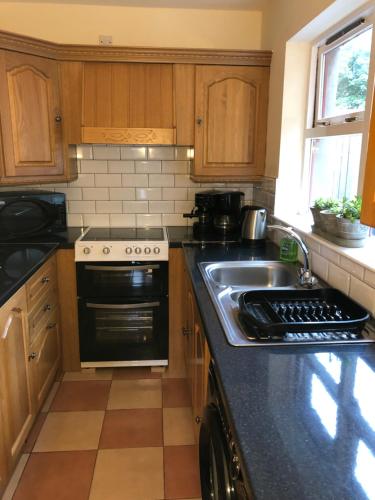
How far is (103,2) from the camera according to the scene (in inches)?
102

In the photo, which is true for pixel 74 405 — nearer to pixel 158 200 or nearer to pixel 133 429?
pixel 133 429

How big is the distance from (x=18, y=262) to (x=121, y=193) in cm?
105

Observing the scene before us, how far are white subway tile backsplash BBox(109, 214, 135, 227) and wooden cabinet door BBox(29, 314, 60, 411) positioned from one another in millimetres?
822

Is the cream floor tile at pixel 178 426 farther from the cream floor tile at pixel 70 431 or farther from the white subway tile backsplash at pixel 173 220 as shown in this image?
the white subway tile backsplash at pixel 173 220

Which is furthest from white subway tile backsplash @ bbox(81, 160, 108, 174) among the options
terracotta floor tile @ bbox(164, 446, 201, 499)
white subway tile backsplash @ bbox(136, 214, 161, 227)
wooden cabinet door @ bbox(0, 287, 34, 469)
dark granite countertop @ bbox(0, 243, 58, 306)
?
terracotta floor tile @ bbox(164, 446, 201, 499)

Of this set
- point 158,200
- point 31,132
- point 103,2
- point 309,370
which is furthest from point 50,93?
point 309,370

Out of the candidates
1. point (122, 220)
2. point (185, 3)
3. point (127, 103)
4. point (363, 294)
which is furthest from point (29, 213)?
point (363, 294)

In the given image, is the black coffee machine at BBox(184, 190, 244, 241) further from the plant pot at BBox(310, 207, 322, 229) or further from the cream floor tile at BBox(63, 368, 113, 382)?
the cream floor tile at BBox(63, 368, 113, 382)

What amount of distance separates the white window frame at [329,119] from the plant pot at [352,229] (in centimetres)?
20

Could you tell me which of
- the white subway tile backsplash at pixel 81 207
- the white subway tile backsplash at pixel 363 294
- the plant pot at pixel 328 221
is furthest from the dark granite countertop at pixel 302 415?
the white subway tile backsplash at pixel 81 207

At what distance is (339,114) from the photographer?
6.72 feet

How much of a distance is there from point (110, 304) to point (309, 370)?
166 centimetres

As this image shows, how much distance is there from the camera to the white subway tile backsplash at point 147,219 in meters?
3.02

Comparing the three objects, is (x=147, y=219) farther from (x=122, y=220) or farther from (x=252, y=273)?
(x=252, y=273)
